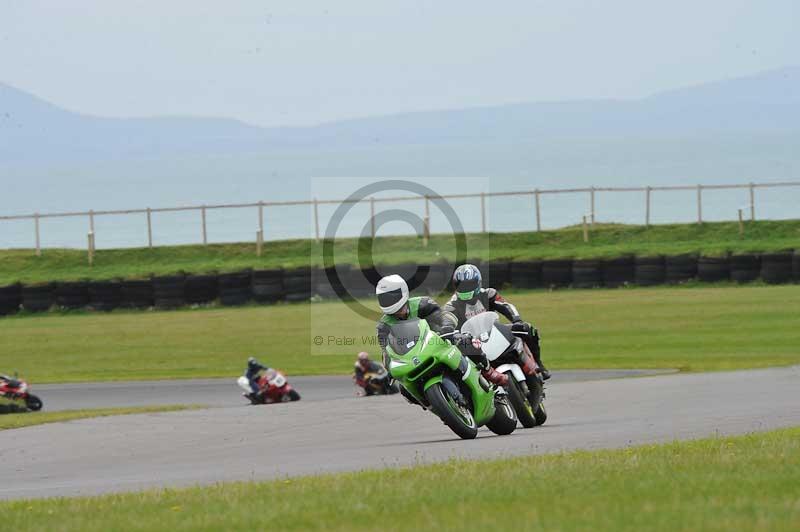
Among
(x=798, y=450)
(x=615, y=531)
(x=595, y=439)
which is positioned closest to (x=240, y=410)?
(x=595, y=439)

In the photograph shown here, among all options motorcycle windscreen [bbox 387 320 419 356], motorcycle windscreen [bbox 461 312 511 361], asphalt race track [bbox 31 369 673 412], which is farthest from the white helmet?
asphalt race track [bbox 31 369 673 412]

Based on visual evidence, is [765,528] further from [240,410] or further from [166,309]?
[166,309]

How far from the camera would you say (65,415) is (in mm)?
18797

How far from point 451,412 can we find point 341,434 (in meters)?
2.76

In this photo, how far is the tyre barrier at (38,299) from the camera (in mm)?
36688

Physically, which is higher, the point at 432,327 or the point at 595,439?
the point at 432,327

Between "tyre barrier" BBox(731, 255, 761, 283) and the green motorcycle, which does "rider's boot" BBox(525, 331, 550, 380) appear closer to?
the green motorcycle

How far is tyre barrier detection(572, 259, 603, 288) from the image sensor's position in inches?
1405

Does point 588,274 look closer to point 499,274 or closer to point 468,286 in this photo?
point 499,274

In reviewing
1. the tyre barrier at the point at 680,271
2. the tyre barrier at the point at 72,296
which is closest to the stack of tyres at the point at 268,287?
the tyre barrier at the point at 72,296

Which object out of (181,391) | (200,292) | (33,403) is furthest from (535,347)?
(200,292)

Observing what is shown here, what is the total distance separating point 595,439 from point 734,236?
1263 inches

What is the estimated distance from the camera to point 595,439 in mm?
12117

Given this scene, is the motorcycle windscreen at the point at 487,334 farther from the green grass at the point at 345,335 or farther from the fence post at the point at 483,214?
the fence post at the point at 483,214
